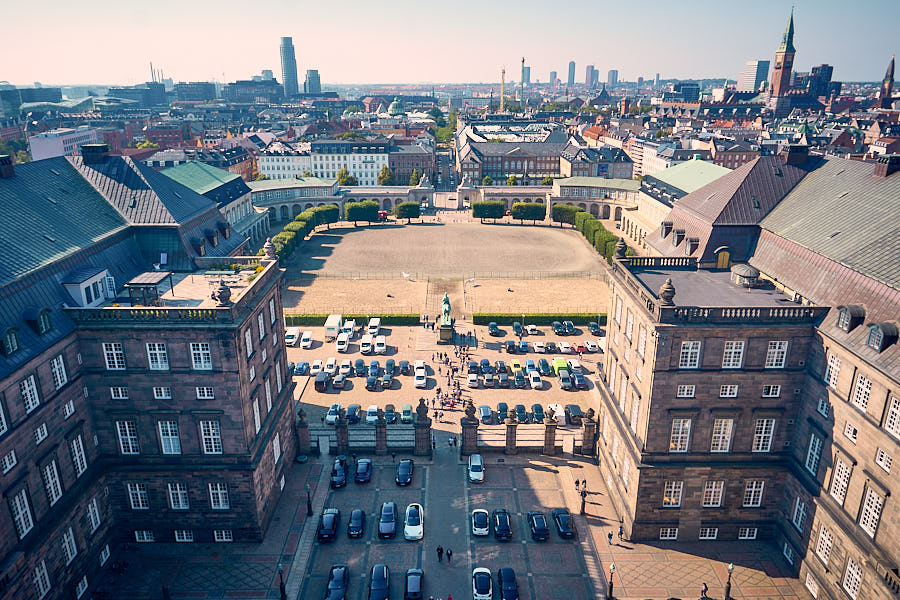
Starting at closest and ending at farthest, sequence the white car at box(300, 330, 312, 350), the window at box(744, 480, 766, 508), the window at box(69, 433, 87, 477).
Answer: the window at box(69, 433, 87, 477), the window at box(744, 480, 766, 508), the white car at box(300, 330, 312, 350)

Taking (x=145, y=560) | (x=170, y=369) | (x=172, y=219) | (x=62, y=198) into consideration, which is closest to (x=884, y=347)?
(x=170, y=369)

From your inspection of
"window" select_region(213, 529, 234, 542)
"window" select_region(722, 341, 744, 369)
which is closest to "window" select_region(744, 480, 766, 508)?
"window" select_region(722, 341, 744, 369)

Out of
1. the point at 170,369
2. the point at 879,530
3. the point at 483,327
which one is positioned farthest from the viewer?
the point at 483,327

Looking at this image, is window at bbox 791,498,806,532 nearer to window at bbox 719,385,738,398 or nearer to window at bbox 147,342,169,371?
window at bbox 719,385,738,398

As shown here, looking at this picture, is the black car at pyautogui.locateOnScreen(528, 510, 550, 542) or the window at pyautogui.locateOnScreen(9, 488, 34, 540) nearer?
the window at pyautogui.locateOnScreen(9, 488, 34, 540)

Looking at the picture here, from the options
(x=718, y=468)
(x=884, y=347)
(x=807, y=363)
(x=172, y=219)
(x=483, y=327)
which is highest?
(x=172, y=219)

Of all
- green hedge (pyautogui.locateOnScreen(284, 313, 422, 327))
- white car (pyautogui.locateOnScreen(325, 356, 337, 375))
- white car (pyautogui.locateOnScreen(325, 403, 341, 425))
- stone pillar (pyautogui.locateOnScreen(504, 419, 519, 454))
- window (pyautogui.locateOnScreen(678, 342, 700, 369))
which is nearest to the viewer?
window (pyautogui.locateOnScreen(678, 342, 700, 369))

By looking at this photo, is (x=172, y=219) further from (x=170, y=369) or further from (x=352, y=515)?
(x=352, y=515)
